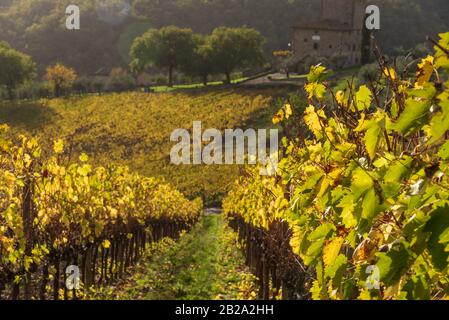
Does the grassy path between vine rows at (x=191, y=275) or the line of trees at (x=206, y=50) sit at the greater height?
the line of trees at (x=206, y=50)

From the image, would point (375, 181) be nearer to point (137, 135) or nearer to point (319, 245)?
point (319, 245)

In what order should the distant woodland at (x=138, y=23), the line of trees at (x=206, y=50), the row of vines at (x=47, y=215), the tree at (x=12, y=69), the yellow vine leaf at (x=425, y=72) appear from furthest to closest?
the distant woodland at (x=138, y=23) < the tree at (x=12, y=69) < the line of trees at (x=206, y=50) < the row of vines at (x=47, y=215) < the yellow vine leaf at (x=425, y=72)

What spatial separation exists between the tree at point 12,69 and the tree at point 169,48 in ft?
54.6

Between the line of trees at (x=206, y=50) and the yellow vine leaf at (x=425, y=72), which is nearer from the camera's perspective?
the yellow vine leaf at (x=425, y=72)

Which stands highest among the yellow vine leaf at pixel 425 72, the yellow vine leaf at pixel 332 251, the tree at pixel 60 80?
the yellow vine leaf at pixel 425 72

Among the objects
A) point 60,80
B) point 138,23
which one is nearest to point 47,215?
point 60,80

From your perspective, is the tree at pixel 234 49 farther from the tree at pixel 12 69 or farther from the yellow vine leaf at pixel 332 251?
the yellow vine leaf at pixel 332 251

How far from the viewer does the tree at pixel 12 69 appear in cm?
7756

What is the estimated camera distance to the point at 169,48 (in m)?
83.4

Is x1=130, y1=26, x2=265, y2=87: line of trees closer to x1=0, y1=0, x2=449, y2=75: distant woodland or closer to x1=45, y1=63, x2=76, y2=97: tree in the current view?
x1=45, y1=63, x2=76, y2=97: tree

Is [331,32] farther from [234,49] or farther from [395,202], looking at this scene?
[395,202]

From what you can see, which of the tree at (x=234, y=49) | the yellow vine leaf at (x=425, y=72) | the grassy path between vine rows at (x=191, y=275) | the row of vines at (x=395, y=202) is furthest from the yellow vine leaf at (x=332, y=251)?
the tree at (x=234, y=49)

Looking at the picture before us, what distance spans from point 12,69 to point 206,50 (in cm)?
2556

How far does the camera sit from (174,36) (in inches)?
3285
